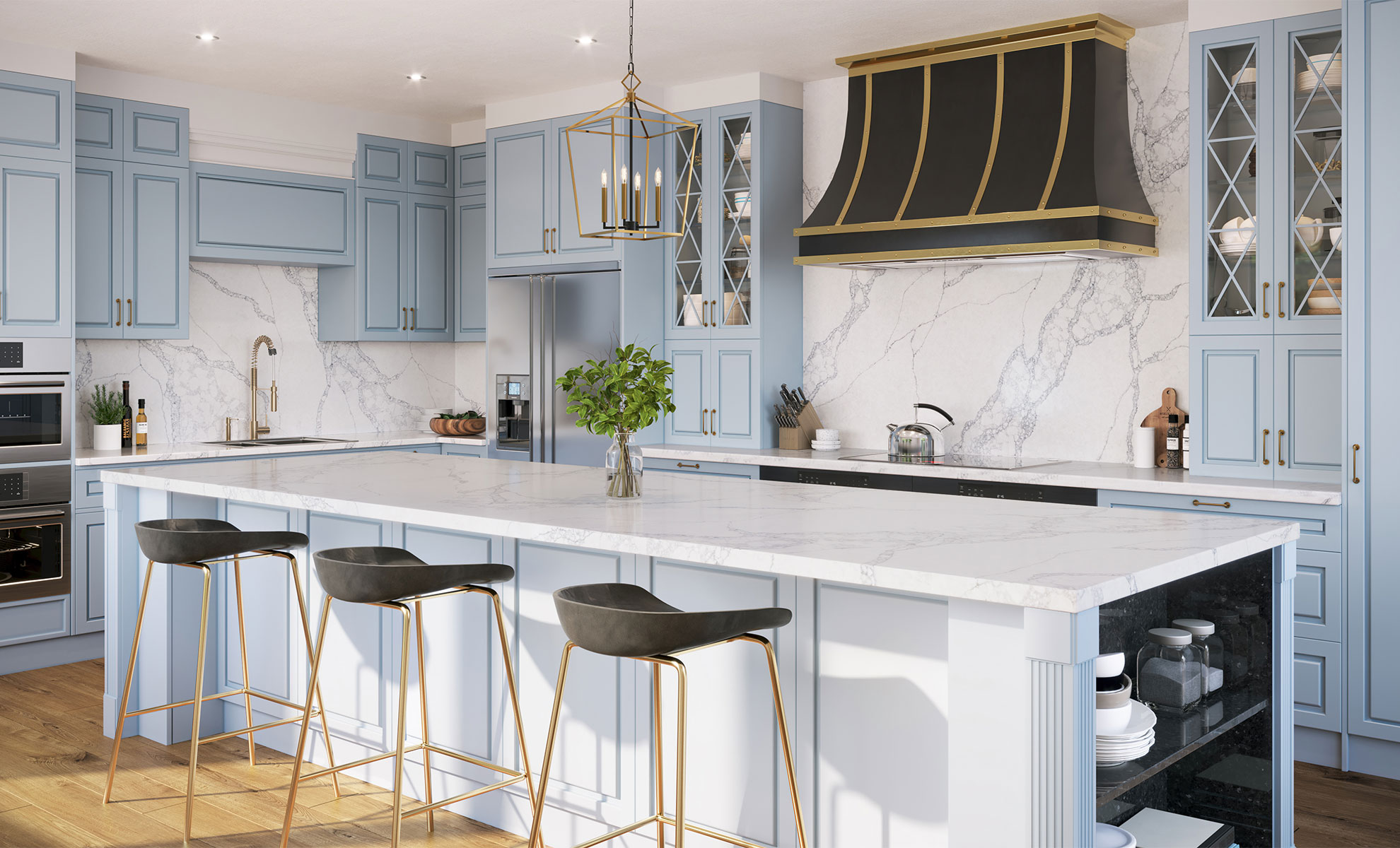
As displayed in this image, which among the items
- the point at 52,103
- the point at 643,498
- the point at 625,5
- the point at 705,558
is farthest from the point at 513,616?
the point at 52,103

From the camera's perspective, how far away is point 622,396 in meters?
2.96

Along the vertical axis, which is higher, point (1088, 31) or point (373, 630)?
point (1088, 31)

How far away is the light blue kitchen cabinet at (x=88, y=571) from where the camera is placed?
4941 mm

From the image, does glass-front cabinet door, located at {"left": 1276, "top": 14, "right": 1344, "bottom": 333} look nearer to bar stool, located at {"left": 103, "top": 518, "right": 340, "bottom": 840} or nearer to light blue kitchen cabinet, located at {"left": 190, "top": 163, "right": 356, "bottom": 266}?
bar stool, located at {"left": 103, "top": 518, "right": 340, "bottom": 840}

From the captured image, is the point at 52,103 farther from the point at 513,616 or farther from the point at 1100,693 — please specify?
the point at 1100,693

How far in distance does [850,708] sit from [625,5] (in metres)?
2.94

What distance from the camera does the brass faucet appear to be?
20.1ft

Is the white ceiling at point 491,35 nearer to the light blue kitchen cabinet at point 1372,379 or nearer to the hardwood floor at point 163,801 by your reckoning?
the light blue kitchen cabinet at point 1372,379

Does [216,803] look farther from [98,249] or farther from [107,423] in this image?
[98,249]

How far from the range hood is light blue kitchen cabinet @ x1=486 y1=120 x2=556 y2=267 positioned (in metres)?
1.54

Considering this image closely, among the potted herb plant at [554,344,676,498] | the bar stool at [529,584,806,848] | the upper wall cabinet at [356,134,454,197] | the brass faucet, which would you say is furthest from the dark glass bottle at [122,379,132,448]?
the bar stool at [529,584,806,848]

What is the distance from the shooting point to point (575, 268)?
227 inches

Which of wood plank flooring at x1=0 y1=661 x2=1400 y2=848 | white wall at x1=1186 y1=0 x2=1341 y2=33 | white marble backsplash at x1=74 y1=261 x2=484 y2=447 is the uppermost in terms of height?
white wall at x1=1186 y1=0 x2=1341 y2=33

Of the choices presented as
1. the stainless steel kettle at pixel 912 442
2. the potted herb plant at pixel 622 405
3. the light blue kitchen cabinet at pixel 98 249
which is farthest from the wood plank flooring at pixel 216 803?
the light blue kitchen cabinet at pixel 98 249
